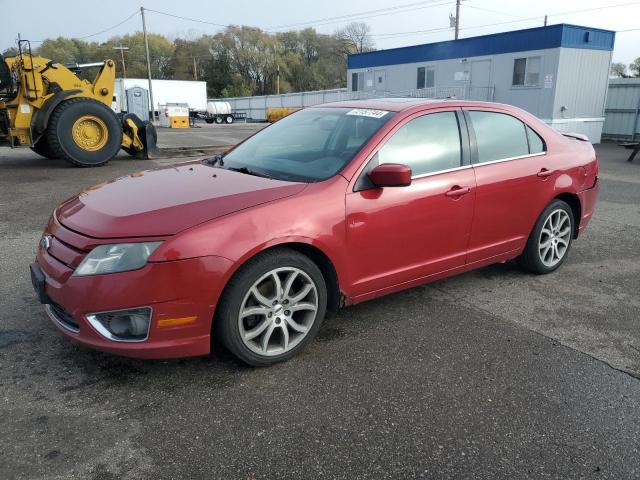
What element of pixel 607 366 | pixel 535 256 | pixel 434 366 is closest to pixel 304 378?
pixel 434 366

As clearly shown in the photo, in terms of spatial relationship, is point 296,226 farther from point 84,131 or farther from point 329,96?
point 329,96

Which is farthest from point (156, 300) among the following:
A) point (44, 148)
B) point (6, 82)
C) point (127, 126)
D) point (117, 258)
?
point (44, 148)

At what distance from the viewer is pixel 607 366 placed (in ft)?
10.5

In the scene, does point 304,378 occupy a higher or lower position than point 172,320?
lower

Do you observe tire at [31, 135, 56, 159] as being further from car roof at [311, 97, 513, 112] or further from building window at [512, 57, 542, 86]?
building window at [512, 57, 542, 86]

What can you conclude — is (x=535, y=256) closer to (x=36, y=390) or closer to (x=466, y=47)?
(x=36, y=390)

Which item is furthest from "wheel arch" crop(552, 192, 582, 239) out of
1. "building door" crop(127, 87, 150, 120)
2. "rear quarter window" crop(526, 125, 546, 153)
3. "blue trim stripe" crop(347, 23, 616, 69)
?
"building door" crop(127, 87, 150, 120)

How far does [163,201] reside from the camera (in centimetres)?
297

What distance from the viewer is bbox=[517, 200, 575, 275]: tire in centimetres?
455

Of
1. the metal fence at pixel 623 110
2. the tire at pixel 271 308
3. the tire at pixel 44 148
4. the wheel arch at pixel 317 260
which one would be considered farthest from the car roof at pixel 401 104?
the metal fence at pixel 623 110

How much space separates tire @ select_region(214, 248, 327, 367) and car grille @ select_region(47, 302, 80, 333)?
2.42ft

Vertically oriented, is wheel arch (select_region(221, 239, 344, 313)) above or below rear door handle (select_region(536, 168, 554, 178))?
below

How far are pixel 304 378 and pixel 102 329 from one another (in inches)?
44.0

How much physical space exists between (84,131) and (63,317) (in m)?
9.39
